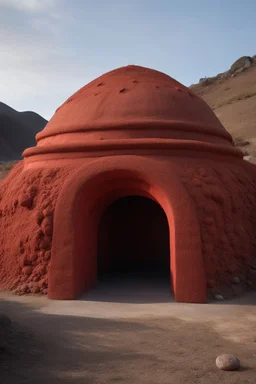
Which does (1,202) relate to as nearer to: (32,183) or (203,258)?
(32,183)

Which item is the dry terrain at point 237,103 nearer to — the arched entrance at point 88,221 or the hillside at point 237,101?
the hillside at point 237,101

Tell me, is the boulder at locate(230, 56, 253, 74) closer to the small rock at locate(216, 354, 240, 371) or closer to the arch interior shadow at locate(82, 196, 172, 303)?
the arch interior shadow at locate(82, 196, 172, 303)

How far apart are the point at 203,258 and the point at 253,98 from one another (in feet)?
86.4

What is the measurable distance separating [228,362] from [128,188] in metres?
4.54

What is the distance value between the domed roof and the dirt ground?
3.01 meters

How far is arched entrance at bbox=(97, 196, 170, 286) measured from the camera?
1009 centimetres

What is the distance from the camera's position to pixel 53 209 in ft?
24.1

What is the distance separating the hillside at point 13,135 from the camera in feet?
155

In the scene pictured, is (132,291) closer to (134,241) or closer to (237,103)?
(134,241)

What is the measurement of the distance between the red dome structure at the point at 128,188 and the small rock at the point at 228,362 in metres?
2.77

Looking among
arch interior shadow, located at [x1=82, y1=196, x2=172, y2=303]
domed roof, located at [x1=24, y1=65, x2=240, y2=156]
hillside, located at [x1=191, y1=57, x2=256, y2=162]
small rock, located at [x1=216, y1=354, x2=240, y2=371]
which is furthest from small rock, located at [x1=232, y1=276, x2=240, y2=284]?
hillside, located at [x1=191, y1=57, x2=256, y2=162]

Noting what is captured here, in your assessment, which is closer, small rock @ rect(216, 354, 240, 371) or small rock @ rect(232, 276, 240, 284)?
small rock @ rect(216, 354, 240, 371)

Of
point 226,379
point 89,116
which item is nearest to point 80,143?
point 89,116

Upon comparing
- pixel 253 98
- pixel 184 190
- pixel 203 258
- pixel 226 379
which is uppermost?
pixel 253 98
